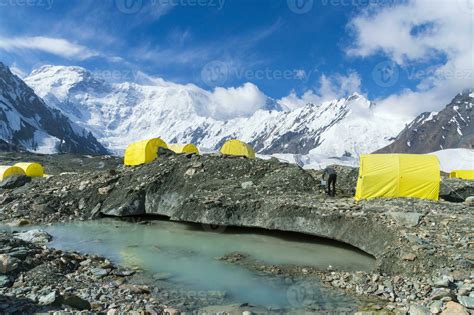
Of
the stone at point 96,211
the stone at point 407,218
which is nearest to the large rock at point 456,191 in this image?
the stone at point 407,218

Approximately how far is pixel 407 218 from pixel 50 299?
12164 millimetres

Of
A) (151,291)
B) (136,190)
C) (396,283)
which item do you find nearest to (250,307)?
(151,291)

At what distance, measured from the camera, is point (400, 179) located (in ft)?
65.2

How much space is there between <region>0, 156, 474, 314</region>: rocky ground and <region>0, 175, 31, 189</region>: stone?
269 inches

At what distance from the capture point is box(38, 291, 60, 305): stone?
30.6 feet

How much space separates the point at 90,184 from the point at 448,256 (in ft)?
75.3

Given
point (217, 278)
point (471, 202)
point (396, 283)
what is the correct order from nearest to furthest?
point (396, 283), point (217, 278), point (471, 202)

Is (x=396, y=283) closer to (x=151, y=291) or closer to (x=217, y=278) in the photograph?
(x=217, y=278)

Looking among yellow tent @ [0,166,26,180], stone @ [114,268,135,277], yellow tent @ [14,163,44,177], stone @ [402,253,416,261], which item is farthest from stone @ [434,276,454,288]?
yellow tent @ [14,163,44,177]

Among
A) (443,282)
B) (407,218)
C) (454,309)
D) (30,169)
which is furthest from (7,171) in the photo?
(454,309)

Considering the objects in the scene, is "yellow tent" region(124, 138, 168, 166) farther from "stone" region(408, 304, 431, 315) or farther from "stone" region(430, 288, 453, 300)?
"stone" region(408, 304, 431, 315)

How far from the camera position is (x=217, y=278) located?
13289 mm

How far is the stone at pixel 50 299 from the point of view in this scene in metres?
9.34

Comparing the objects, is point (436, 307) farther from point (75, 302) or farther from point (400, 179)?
point (400, 179)
